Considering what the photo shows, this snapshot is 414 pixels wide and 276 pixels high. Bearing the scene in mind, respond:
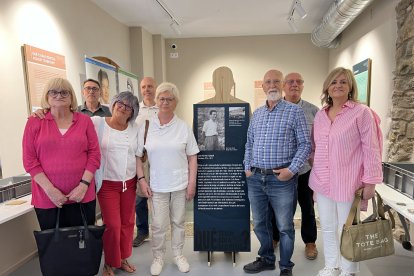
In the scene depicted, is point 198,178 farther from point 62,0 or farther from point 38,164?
point 62,0

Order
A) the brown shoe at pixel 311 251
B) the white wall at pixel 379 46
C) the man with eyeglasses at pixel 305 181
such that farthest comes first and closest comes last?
the white wall at pixel 379 46
the brown shoe at pixel 311 251
the man with eyeglasses at pixel 305 181

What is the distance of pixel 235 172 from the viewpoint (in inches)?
93.0

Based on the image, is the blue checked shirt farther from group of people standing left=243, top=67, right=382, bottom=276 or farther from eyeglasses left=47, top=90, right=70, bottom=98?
eyeglasses left=47, top=90, right=70, bottom=98

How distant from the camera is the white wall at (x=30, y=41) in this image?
2512mm

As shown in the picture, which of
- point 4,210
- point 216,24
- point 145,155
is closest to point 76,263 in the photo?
point 4,210

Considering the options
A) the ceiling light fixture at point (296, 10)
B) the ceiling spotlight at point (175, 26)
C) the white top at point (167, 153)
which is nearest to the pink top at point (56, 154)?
the white top at point (167, 153)

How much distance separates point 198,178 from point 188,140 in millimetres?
349

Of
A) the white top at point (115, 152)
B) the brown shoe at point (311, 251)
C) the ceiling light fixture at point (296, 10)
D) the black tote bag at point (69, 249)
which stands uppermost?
the ceiling light fixture at point (296, 10)

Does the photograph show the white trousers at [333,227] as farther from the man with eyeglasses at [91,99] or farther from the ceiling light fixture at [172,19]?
the ceiling light fixture at [172,19]

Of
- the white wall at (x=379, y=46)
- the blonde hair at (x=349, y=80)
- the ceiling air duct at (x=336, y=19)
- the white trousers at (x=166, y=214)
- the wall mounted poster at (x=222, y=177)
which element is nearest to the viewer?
the blonde hair at (x=349, y=80)

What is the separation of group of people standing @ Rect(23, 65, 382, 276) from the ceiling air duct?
174 cm

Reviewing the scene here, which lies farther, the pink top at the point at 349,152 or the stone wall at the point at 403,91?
the stone wall at the point at 403,91

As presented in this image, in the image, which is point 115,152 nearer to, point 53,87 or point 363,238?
point 53,87

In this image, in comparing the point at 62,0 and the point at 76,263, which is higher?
the point at 62,0
